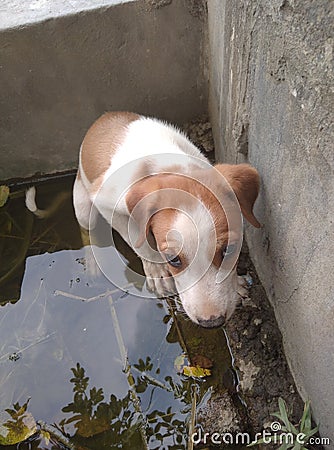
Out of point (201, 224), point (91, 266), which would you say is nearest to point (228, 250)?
point (201, 224)

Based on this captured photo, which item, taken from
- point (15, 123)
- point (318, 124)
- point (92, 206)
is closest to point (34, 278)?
point (92, 206)

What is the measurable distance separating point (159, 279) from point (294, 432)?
107 centimetres

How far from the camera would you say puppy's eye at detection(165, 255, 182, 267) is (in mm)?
2101

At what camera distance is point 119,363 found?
2707 mm

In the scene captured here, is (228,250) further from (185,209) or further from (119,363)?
(119,363)

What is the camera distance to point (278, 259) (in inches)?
88.9

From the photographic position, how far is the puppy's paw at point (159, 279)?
2.78m

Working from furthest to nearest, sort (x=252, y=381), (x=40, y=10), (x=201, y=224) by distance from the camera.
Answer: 1. (x=40, y=10)
2. (x=252, y=381)
3. (x=201, y=224)

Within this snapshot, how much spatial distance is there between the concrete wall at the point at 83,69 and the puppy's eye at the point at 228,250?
1.52 meters

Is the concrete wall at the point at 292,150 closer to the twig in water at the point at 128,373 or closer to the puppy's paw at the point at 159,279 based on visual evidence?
the puppy's paw at the point at 159,279

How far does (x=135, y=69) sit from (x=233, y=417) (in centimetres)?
202

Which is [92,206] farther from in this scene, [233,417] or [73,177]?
[233,417]

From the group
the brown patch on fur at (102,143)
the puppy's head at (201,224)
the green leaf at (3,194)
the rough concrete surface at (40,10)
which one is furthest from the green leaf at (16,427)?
the rough concrete surface at (40,10)

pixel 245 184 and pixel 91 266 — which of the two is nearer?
pixel 245 184
